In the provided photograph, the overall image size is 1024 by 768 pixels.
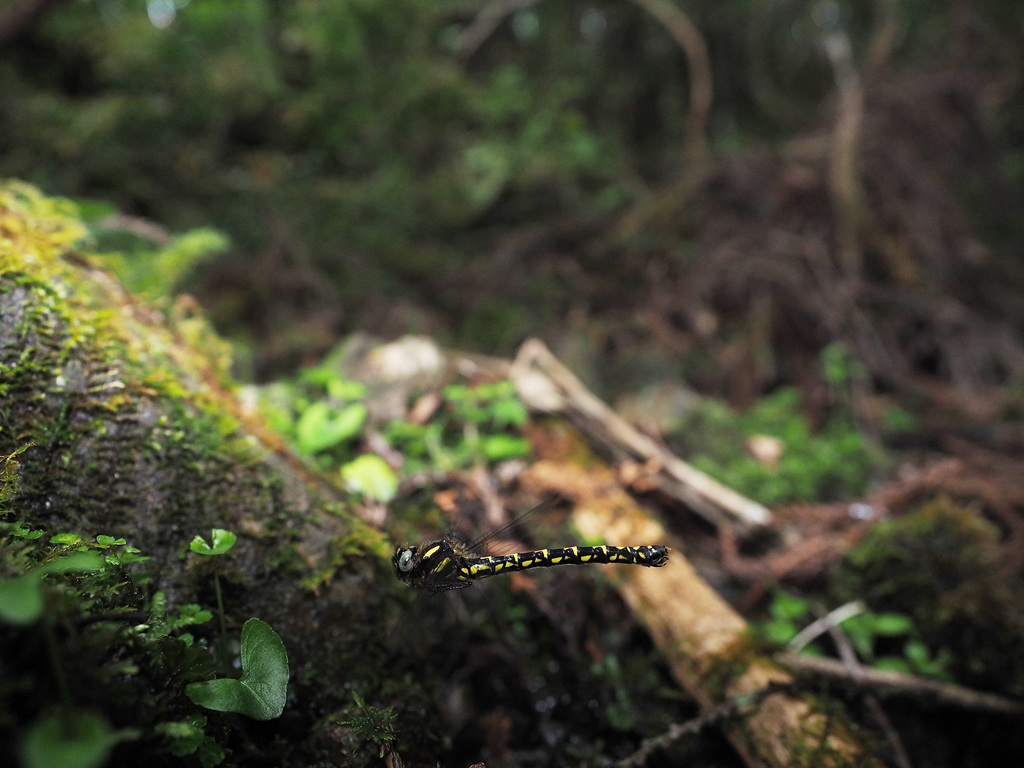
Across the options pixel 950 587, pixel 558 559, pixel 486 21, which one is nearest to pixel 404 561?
pixel 558 559

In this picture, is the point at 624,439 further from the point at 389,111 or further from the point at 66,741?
the point at 389,111

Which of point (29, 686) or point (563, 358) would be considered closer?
point (29, 686)

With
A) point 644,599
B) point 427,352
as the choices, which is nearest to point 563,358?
point 427,352

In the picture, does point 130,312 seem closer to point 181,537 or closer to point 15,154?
point 181,537

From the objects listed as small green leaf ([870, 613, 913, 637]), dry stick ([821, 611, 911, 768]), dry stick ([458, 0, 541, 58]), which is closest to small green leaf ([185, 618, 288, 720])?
dry stick ([821, 611, 911, 768])

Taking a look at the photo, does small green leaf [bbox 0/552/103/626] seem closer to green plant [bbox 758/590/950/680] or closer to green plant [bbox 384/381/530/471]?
green plant [bbox 384/381/530/471]

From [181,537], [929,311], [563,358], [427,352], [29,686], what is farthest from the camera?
[929,311]
